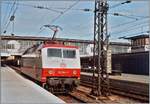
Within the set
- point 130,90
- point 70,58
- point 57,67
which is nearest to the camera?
point 57,67

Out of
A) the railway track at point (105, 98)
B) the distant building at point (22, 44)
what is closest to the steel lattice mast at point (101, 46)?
the railway track at point (105, 98)

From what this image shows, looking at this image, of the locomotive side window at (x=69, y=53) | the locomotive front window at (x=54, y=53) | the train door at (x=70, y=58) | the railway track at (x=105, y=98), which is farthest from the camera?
the locomotive side window at (x=69, y=53)

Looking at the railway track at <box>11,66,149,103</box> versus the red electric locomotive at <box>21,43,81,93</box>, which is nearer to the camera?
the railway track at <box>11,66,149,103</box>

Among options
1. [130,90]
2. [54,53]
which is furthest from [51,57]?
[130,90]

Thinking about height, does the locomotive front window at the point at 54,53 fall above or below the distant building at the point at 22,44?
below

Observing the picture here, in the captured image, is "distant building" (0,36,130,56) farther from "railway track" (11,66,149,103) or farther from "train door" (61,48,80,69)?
"train door" (61,48,80,69)

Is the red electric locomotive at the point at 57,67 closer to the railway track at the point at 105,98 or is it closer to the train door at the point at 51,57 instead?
the train door at the point at 51,57

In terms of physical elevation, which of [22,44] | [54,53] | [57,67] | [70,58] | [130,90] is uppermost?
[22,44]

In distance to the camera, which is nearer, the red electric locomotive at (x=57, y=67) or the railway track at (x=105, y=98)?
the railway track at (x=105, y=98)

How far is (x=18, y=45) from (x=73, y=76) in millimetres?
70989

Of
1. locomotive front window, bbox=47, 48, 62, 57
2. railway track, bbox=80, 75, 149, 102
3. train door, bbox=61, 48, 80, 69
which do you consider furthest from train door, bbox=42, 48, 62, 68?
railway track, bbox=80, 75, 149, 102

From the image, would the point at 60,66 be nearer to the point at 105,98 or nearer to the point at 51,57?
the point at 51,57

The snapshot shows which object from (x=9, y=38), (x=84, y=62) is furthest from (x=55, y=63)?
(x=9, y=38)

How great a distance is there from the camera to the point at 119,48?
99625mm
